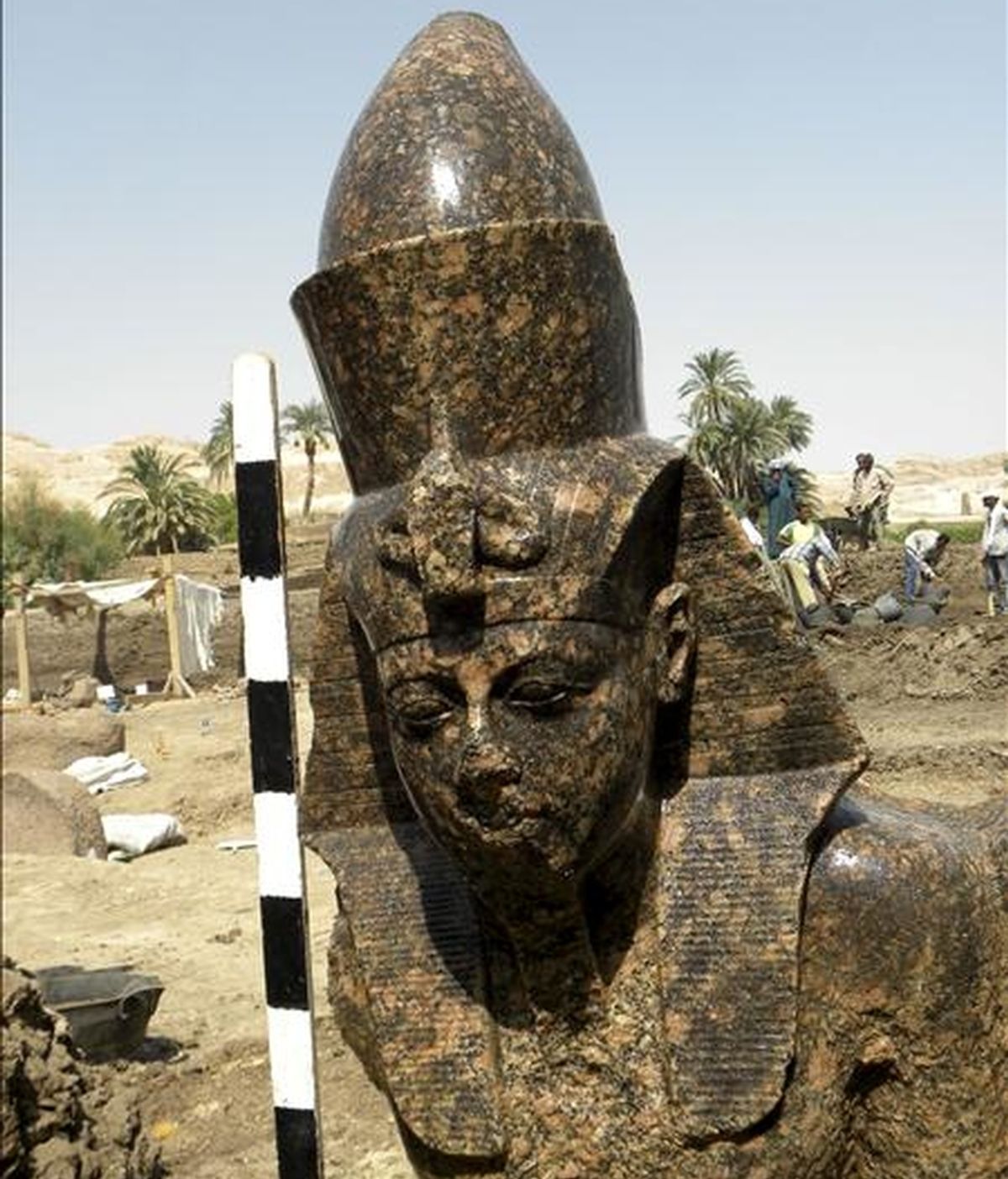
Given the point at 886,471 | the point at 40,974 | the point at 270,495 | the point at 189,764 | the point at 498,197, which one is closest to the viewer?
the point at 498,197

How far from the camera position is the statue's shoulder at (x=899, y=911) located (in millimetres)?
2555

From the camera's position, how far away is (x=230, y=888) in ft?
31.4

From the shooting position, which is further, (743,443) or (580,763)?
(743,443)

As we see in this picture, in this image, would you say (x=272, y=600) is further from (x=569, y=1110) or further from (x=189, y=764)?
(x=189, y=764)

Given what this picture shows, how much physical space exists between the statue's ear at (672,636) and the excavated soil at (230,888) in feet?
0.84

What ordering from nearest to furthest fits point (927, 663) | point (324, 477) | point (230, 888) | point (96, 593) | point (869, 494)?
point (230, 888), point (869, 494), point (927, 663), point (96, 593), point (324, 477)

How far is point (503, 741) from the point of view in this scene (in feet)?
7.59

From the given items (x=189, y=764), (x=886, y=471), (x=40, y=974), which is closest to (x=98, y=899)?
(x=40, y=974)

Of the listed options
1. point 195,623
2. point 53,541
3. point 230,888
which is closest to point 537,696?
point 230,888

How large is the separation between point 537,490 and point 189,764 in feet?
38.4

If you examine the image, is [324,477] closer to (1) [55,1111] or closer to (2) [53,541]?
(2) [53,541]

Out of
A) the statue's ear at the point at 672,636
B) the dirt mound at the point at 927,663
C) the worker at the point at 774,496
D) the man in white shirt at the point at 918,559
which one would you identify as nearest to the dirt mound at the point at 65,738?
the dirt mound at the point at 927,663

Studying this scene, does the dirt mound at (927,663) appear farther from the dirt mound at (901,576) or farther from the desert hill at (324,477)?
the desert hill at (324,477)

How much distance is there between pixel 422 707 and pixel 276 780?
689 mm
